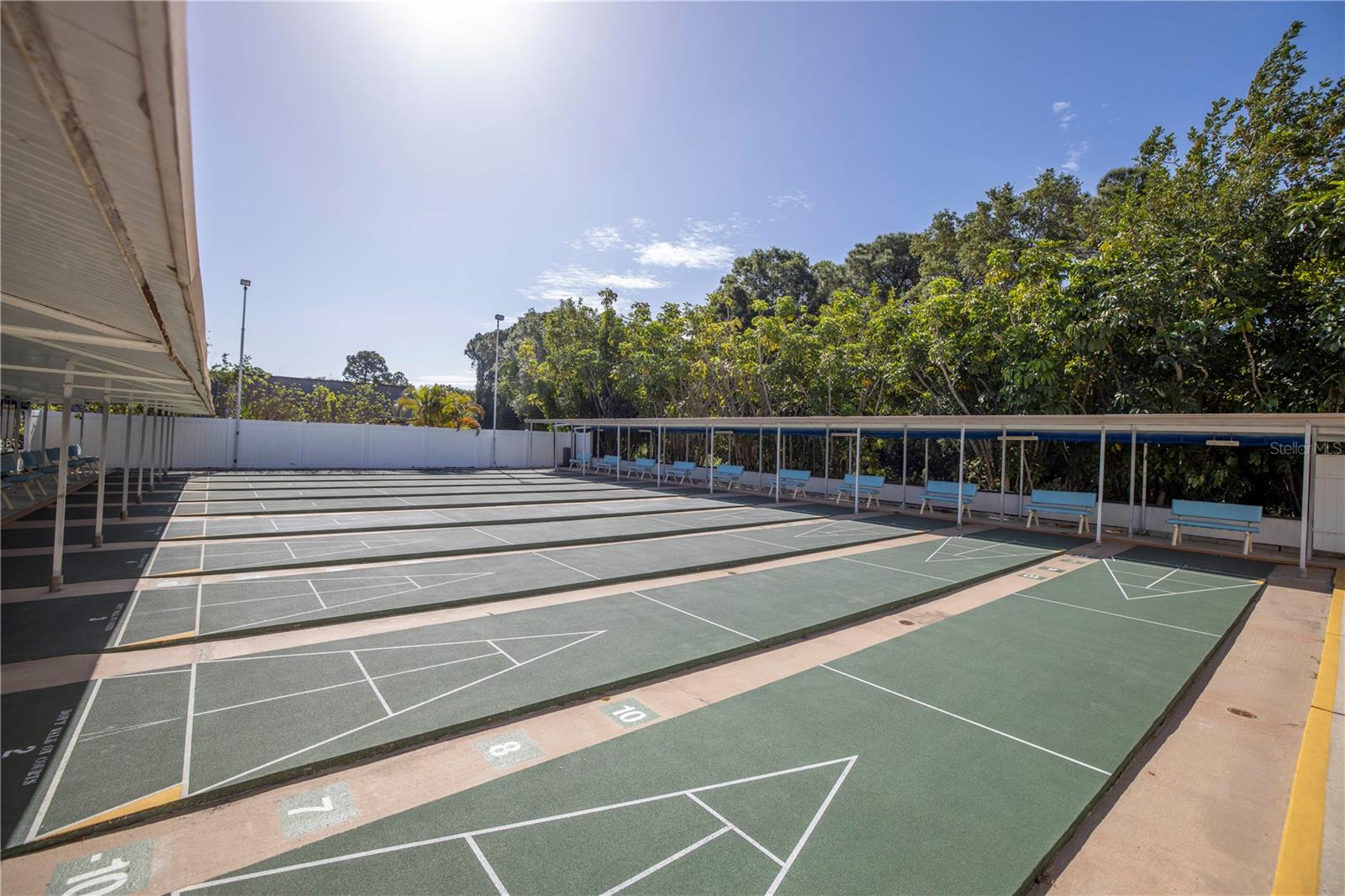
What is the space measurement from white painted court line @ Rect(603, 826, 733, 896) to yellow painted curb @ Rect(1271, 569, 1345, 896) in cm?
266

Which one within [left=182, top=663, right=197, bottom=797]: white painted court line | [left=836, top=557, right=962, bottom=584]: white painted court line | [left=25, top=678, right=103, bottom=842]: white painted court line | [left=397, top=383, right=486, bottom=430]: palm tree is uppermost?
[left=397, top=383, right=486, bottom=430]: palm tree

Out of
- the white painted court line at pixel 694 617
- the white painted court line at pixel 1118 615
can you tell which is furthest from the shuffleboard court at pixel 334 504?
the white painted court line at pixel 1118 615

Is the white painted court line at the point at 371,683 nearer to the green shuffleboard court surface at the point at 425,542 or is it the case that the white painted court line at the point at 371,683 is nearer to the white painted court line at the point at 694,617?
the white painted court line at the point at 694,617

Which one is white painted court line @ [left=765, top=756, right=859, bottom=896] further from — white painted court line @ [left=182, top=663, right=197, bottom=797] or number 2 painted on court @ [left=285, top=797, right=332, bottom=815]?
white painted court line @ [left=182, top=663, right=197, bottom=797]

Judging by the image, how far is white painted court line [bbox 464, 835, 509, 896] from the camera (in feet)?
8.74

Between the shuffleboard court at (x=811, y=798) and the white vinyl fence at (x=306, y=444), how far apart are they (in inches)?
1079

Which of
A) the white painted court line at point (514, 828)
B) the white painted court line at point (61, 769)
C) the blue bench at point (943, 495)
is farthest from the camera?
the blue bench at point (943, 495)

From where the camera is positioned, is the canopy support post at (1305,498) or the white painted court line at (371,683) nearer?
the white painted court line at (371,683)

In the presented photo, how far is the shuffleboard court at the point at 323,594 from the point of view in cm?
570

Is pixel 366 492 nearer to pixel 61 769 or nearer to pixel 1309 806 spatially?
pixel 61 769

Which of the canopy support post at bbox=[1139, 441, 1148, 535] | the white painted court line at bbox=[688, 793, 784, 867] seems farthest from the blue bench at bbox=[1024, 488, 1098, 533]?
the white painted court line at bbox=[688, 793, 784, 867]

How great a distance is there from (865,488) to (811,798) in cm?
1506

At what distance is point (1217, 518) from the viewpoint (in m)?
12.0

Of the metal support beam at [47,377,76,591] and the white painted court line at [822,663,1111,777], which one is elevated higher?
the metal support beam at [47,377,76,591]
